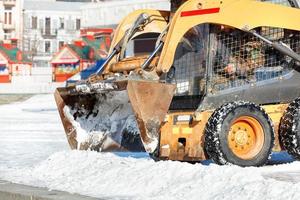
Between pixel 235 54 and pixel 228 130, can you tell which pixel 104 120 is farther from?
pixel 228 130

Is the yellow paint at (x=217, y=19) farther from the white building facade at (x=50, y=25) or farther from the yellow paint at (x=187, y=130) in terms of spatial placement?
the white building facade at (x=50, y=25)

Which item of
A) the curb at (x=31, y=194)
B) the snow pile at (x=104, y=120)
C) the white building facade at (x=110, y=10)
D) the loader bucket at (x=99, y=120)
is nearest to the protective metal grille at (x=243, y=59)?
the loader bucket at (x=99, y=120)

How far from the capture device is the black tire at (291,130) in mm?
8828

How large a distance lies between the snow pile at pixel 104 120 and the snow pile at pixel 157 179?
0.57 metres

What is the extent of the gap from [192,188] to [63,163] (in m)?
2.75

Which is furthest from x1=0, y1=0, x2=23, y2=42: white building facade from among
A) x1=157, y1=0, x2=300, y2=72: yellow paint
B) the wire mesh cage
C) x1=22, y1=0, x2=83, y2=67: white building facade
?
x1=157, y1=0, x2=300, y2=72: yellow paint

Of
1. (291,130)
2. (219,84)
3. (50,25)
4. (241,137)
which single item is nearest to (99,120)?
(219,84)

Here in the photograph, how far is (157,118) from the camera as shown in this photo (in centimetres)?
869

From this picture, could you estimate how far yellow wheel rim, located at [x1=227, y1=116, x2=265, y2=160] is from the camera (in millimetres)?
8688

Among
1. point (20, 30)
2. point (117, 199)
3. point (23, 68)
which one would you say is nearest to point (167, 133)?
point (117, 199)

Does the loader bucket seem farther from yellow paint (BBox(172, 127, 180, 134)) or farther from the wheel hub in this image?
the wheel hub

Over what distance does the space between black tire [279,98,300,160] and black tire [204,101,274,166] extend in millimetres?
222

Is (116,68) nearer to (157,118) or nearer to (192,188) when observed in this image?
(157,118)

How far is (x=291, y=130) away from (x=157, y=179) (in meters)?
1.83
